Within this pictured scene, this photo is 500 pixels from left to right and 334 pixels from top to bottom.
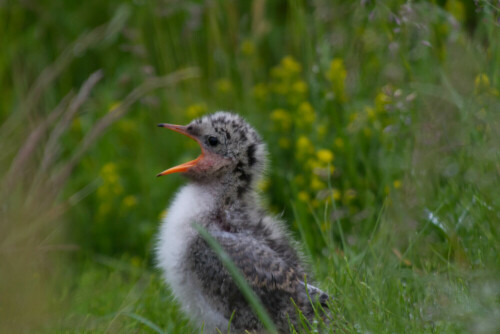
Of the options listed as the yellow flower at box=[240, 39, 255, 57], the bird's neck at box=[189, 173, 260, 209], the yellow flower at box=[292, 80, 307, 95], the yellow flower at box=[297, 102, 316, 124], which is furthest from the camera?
the yellow flower at box=[240, 39, 255, 57]

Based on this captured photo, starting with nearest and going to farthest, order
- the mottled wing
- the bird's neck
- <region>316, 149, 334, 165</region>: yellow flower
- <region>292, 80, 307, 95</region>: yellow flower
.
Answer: the mottled wing → the bird's neck → <region>316, 149, 334, 165</region>: yellow flower → <region>292, 80, 307, 95</region>: yellow flower

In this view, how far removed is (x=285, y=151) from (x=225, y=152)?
1.87 metres

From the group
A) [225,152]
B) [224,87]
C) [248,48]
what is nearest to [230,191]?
[225,152]

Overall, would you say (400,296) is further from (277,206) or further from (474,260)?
(277,206)

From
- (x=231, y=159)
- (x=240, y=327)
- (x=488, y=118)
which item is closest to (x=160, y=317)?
(x=240, y=327)

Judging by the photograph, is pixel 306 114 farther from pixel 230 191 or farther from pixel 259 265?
pixel 259 265

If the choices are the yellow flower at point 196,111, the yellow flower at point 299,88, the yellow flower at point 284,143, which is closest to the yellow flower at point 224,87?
the yellow flower at point 196,111

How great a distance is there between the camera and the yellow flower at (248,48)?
6.04m

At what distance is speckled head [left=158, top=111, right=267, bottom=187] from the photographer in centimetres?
352

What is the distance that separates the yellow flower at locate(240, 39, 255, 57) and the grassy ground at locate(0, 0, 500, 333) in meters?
0.10

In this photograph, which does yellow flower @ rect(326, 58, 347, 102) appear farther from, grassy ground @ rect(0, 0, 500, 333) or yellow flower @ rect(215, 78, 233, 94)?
yellow flower @ rect(215, 78, 233, 94)

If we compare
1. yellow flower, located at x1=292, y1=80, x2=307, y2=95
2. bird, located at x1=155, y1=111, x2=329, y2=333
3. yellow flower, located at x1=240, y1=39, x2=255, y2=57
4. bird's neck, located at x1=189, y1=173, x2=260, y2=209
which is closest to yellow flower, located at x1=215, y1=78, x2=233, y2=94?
yellow flower, located at x1=240, y1=39, x2=255, y2=57

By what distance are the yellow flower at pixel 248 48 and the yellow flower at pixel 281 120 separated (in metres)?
0.87

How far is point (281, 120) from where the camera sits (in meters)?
5.37
